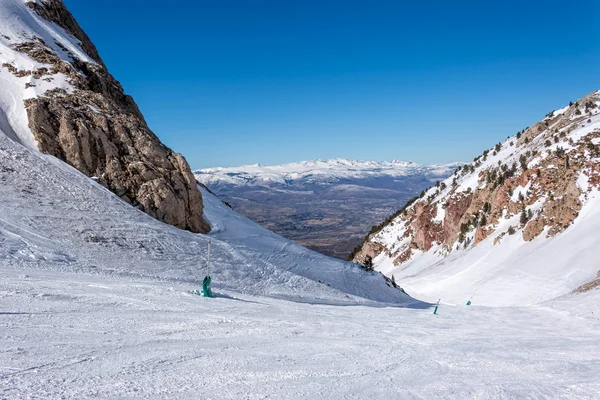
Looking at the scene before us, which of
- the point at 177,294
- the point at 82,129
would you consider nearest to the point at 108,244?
the point at 177,294

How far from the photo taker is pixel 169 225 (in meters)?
28.1

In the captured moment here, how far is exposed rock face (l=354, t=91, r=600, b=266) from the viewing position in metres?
50.5

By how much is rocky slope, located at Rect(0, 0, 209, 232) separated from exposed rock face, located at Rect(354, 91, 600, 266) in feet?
141

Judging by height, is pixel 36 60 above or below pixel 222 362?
above

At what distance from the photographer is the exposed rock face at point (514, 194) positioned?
166 ft

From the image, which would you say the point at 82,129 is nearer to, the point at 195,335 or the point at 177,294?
the point at 177,294

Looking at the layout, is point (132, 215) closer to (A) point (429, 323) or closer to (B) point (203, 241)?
(B) point (203, 241)

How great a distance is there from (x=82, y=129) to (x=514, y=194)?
56464 mm

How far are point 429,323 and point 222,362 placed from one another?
11338 mm

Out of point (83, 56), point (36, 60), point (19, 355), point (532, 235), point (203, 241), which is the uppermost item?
point (83, 56)

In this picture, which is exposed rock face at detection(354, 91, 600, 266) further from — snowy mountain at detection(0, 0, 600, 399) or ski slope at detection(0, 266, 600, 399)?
ski slope at detection(0, 266, 600, 399)

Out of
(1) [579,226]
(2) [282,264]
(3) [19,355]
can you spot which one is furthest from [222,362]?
(1) [579,226]

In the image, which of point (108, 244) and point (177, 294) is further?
point (108, 244)

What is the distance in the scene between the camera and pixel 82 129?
2945 centimetres
